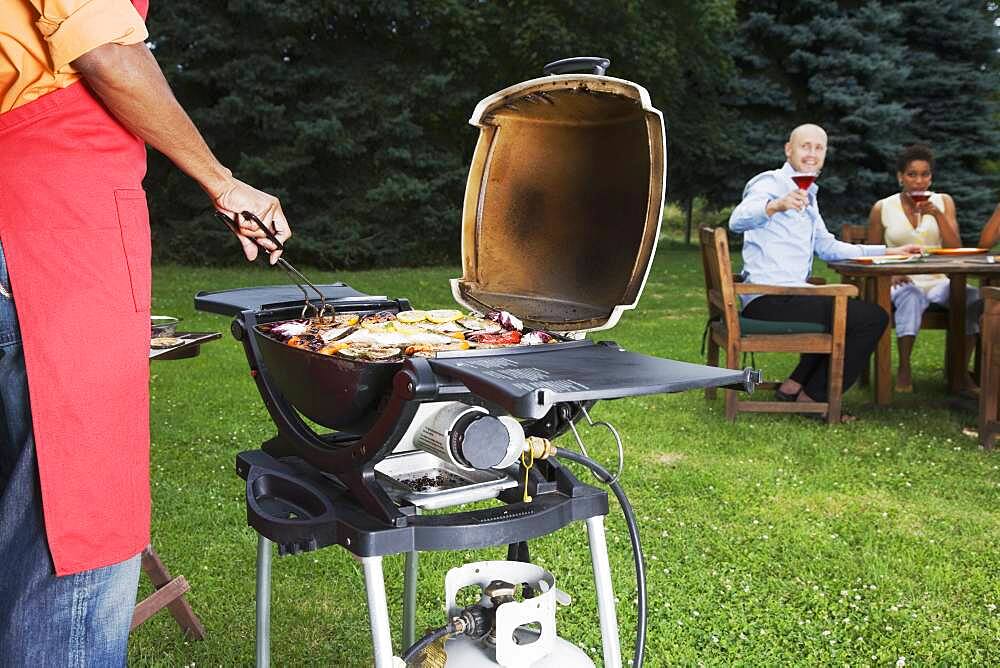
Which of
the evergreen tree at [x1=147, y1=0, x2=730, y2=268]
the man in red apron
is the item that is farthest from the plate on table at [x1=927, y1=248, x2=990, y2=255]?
the evergreen tree at [x1=147, y1=0, x2=730, y2=268]

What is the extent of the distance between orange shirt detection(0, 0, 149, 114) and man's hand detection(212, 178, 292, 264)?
33 cm

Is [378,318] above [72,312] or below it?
below

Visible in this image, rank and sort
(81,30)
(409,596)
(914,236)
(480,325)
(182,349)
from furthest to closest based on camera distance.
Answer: (914,236), (409,596), (182,349), (480,325), (81,30)

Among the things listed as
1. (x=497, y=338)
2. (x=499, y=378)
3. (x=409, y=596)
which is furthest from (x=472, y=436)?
(x=409, y=596)

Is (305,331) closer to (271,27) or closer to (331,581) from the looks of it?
(331,581)

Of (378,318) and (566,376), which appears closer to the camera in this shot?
(566,376)

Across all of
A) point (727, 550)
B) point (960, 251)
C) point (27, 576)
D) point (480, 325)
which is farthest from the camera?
point (960, 251)

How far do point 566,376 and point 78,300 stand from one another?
30.6 inches

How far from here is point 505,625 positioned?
1.86m

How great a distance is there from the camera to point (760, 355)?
8086 millimetres

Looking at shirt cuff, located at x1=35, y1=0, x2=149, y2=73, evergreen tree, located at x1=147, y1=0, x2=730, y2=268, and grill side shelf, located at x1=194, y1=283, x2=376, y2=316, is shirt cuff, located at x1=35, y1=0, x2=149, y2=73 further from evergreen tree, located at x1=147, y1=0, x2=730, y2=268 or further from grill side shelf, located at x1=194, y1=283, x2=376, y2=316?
evergreen tree, located at x1=147, y1=0, x2=730, y2=268

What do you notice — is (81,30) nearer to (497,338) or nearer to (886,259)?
(497,338)

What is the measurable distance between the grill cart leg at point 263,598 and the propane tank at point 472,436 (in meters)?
0.51

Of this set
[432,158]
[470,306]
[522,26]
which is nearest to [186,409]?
[470,306]
